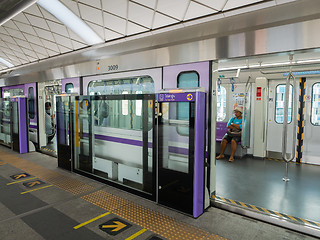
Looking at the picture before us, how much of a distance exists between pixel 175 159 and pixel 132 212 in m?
1.08

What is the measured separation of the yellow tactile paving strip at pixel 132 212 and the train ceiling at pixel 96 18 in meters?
3.14

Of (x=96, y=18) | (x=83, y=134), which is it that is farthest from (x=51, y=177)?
(x=96, y=18)

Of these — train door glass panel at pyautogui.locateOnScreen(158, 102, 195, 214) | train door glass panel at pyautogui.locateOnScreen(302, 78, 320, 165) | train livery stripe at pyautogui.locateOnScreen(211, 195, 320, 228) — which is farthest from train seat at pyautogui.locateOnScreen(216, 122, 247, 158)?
train door glass panel at pyautogui.locateOnScreen(158, 102, 195, 214)

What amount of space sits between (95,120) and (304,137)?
18.6ft

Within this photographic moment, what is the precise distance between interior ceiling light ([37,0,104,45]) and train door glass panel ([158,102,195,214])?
2755mm

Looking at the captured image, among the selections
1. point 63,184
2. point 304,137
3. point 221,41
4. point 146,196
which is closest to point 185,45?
point 221,41

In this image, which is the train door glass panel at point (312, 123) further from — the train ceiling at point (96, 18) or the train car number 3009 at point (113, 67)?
the train car number 3009 at point (113, 67)

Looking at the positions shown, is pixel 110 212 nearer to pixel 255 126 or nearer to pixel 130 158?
pixel 130 158

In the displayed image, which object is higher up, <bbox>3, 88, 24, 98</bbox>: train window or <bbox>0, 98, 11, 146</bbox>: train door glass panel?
<bbox>3, 88, 24, 98</bbox>: train window

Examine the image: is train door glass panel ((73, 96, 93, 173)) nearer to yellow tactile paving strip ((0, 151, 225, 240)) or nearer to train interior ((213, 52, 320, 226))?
yellow tactile paving strip ((0, 151, 225, 240))

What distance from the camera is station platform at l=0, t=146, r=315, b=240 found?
2967mm

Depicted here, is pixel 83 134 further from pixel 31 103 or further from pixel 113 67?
pixel 31 103

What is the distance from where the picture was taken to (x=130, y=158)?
4.64m

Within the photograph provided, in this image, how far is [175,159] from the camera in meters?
3.76
